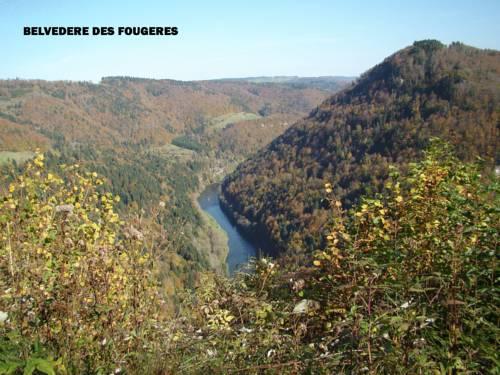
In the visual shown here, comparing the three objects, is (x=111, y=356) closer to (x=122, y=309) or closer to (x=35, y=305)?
(x=35, y=305)

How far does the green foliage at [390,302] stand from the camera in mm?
2645

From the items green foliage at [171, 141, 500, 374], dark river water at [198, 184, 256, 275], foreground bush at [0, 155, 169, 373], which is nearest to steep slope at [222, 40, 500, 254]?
dark river water at [198, 184, 256, 275]

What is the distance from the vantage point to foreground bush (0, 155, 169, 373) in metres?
2.79

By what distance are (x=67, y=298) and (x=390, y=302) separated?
2769 mm

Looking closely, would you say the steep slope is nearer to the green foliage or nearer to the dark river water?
the dark river water

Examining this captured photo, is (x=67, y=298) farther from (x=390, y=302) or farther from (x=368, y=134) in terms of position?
(x=368, y=134)

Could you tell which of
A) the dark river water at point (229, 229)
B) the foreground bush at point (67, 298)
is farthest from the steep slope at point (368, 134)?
the foreground bush at point (67, 298)

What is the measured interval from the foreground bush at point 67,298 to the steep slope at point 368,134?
8153cm

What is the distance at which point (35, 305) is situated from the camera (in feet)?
10.0

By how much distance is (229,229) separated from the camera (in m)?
128

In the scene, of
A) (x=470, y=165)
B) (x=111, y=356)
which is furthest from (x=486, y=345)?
(x=470, y=165)

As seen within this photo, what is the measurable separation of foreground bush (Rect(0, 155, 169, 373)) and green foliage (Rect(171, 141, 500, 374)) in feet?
1.75

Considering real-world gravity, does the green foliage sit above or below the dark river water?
above

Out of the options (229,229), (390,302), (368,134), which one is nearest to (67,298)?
(390,302)
